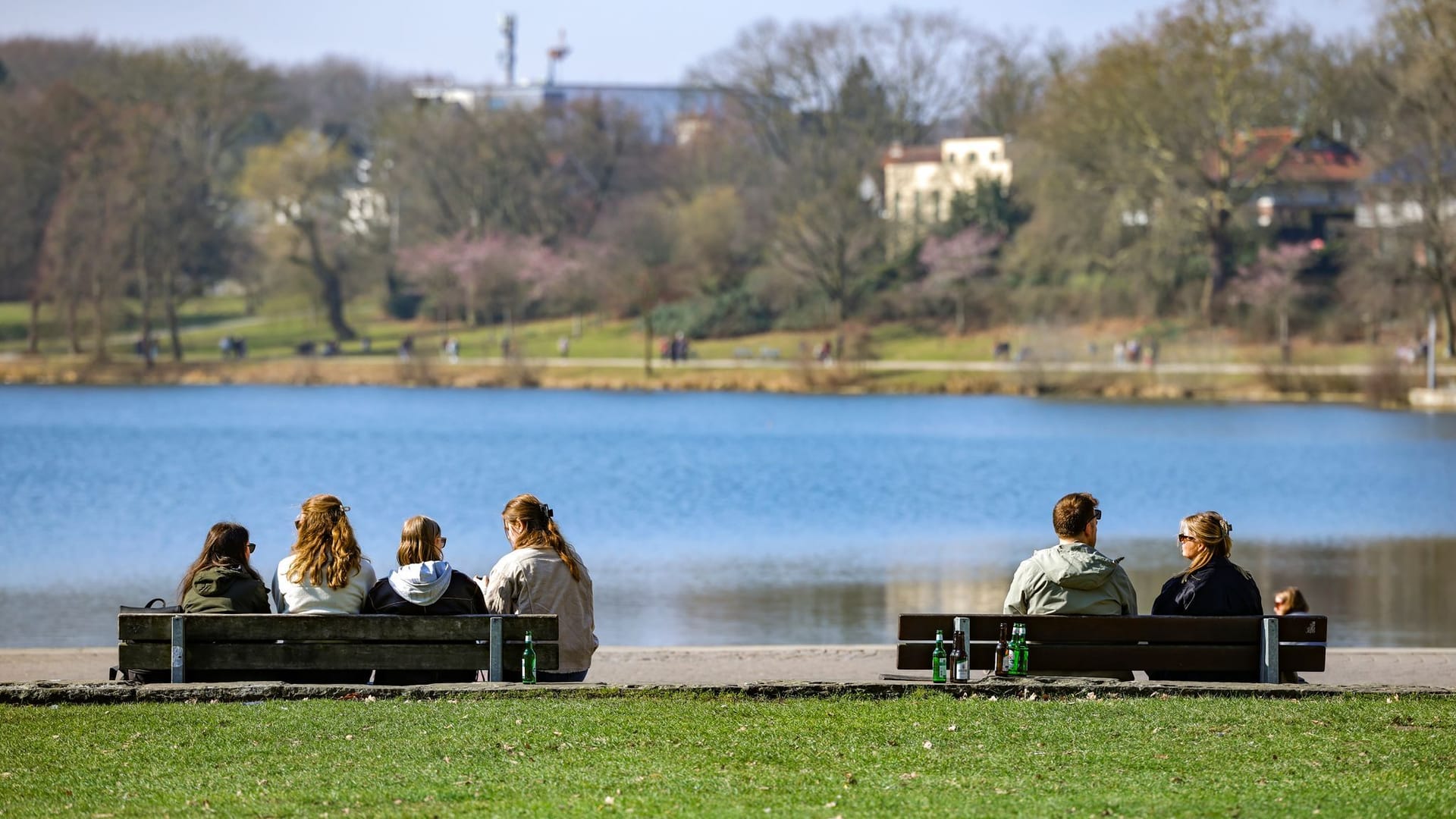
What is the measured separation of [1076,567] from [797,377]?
58659mm

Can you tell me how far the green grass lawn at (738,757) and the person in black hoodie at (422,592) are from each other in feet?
1.37

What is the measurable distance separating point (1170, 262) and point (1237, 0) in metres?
10.6

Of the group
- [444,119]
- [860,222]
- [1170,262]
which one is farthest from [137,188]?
[1170,262]

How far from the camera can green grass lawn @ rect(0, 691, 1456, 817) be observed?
672 cm

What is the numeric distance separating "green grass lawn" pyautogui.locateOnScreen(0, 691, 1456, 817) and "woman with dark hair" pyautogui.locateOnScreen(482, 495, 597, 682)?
60 cm

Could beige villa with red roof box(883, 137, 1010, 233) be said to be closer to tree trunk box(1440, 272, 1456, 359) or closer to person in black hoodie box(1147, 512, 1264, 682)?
tree trunk box(1440, 272, 1456, 359)

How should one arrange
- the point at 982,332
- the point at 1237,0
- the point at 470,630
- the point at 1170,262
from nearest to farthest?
the point at 470,630
the point at 1237,0
the point at 1170,262
the point at 982,332

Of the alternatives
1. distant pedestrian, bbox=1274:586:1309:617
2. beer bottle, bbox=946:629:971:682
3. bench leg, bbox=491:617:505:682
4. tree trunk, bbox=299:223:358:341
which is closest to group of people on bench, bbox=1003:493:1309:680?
beer bottle, bbox=946:629:971:682

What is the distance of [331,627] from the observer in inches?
343

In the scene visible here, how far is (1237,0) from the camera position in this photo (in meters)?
67.2

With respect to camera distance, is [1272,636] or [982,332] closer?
[1272,636]

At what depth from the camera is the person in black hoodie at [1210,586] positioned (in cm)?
916

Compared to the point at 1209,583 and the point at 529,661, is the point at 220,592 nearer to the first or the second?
the point at 529,661

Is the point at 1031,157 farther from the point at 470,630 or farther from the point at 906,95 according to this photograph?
the point at 470,630
